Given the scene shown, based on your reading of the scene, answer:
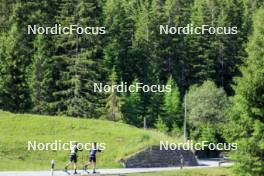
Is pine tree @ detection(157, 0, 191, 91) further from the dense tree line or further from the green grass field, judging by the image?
the green grass field

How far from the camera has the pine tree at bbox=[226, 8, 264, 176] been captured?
39812 mm

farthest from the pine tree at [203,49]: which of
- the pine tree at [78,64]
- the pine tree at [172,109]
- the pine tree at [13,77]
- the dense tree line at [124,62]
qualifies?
the pine tree at [13,77]

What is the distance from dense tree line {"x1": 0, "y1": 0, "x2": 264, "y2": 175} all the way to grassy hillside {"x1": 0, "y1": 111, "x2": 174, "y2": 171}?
2582 centimetres

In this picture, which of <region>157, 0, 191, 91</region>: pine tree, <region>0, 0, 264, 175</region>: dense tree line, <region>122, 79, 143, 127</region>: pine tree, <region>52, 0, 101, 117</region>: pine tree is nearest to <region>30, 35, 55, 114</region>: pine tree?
<region>0, 0, 264, 175</region>: dense tree line

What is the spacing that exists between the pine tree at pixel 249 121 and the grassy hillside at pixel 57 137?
9.41m

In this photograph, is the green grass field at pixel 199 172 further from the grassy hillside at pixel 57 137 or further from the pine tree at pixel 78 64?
the pine tree at pixel 78 64

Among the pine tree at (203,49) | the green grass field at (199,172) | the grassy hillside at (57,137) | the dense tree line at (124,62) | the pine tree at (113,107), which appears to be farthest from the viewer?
the pine tree at (203,49)

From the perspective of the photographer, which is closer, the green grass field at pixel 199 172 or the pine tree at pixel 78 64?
the green grass field at pixel 199 172

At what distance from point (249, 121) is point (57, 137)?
16610mm

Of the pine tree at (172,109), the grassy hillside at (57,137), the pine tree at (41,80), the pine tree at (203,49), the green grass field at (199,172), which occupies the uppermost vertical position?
the pine tree at (203,49)

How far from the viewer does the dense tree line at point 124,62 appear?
8369cm

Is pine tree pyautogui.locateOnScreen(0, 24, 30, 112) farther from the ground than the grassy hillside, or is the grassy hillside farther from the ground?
pine tree pyautogui.locateOnScreen(0, 24, 30, 112)

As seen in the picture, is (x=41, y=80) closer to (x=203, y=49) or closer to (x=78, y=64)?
(x=78, y=64)

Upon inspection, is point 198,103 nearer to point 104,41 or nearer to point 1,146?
point 104,41
